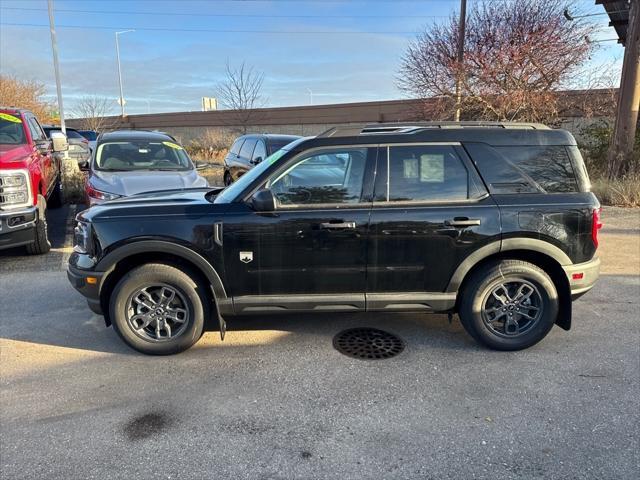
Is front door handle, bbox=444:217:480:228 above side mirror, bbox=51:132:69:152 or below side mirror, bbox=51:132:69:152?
below

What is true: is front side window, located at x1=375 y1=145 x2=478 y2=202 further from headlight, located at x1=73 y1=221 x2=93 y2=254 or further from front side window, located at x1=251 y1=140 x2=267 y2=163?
front side window, located at x1=251 y1=140 x2=267 y2=163

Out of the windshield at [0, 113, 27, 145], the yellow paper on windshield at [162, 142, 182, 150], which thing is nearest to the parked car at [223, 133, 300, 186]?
the yellow paper on windshield at [162, 142, 182, 150]

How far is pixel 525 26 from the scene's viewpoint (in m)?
16.1

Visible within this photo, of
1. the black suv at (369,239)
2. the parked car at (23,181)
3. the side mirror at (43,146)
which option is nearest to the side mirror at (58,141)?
the parked car at (23,181)

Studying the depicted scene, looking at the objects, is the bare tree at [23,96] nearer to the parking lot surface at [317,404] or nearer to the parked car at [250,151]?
the parked car at [250,151]

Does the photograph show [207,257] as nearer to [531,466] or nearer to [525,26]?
[531,466]

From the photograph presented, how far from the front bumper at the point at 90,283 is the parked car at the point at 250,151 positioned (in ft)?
21.0

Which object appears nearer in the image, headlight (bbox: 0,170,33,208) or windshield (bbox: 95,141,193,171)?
headlight (bbox: 0,170,33,208)

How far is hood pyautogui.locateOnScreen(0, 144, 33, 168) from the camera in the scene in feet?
20.3

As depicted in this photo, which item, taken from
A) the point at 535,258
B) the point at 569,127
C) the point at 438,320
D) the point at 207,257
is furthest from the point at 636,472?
the point at 569,127

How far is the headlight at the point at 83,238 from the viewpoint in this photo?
402 centimetres

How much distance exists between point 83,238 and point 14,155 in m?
3.39

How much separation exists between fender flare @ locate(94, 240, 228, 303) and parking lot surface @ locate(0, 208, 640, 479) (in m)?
0.71

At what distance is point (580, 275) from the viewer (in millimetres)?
4059
